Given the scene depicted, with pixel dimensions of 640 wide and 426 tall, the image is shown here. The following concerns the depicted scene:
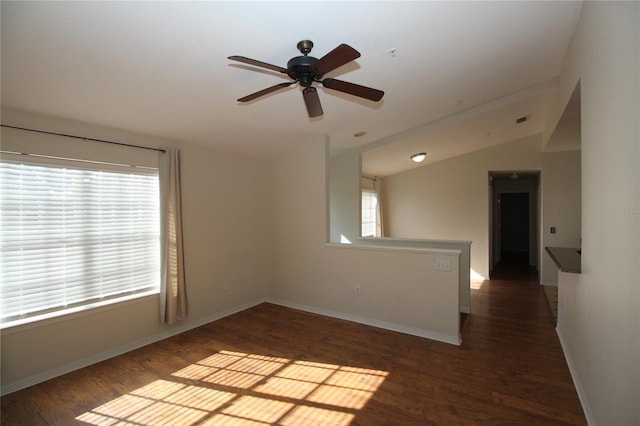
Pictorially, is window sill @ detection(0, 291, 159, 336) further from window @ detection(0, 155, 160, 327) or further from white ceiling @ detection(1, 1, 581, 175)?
white ceiling @ detection(1, 1, 581, 175)

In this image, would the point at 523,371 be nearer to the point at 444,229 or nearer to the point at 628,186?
the point at 628,186

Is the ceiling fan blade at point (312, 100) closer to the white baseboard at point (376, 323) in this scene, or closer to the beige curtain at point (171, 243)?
the beige curtain at point (171, 243)

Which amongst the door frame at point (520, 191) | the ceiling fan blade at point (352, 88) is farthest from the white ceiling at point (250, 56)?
the door frame at point (520, 191)

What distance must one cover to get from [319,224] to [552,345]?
310 centimetres

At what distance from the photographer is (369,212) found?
719 centimetres

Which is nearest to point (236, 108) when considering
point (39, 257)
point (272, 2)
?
point (272, 2)

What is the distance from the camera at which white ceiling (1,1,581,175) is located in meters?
1.79

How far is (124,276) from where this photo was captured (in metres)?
3.20

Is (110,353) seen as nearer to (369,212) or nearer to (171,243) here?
(171,243)

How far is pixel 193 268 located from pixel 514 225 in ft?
33.8

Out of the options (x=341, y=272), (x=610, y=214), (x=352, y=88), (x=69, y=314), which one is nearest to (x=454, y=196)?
(x=341, y=272)

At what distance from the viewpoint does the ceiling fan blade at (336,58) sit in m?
1.56

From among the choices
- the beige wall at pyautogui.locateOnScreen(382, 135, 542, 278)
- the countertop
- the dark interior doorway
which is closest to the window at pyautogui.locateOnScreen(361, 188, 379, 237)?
the beige wall at pyautogui.locateOnScreen(382, 135, 542, 278)

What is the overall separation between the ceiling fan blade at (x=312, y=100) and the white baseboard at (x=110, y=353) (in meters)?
3.15
